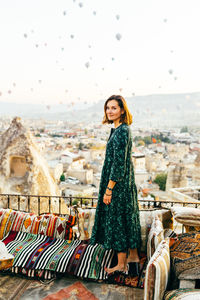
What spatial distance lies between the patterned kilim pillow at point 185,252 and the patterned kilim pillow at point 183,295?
6.6 inches

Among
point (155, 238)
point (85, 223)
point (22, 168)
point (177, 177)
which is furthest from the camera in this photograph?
point (177, 177)

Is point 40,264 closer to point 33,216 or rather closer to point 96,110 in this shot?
point 33,216

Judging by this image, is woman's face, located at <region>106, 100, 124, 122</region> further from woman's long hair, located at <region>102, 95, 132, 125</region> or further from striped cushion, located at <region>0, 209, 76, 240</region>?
striped cushion, located at <region>0, 209, 76, 240</region>

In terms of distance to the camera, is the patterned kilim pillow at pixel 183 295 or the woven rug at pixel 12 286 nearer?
the patterned kilim pillow at pixel 183 295

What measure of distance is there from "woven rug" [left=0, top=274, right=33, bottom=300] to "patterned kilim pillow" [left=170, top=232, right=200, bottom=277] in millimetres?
1114

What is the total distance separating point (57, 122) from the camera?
7512 cm

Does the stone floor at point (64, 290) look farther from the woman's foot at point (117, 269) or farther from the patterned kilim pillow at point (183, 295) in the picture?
the patterned kilim pillow at point (183, 295)

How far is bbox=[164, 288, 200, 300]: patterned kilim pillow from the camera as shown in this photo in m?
1.29

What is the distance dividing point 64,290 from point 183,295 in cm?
92

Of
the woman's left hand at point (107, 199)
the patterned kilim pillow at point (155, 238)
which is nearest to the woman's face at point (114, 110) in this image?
the woman's left hand at point (107, 199)

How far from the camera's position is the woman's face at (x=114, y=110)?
1.99 meters

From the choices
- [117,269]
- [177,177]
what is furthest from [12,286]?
[177,177]

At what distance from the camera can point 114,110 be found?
199 cm

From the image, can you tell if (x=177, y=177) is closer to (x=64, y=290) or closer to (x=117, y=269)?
(x=117, y=269)
